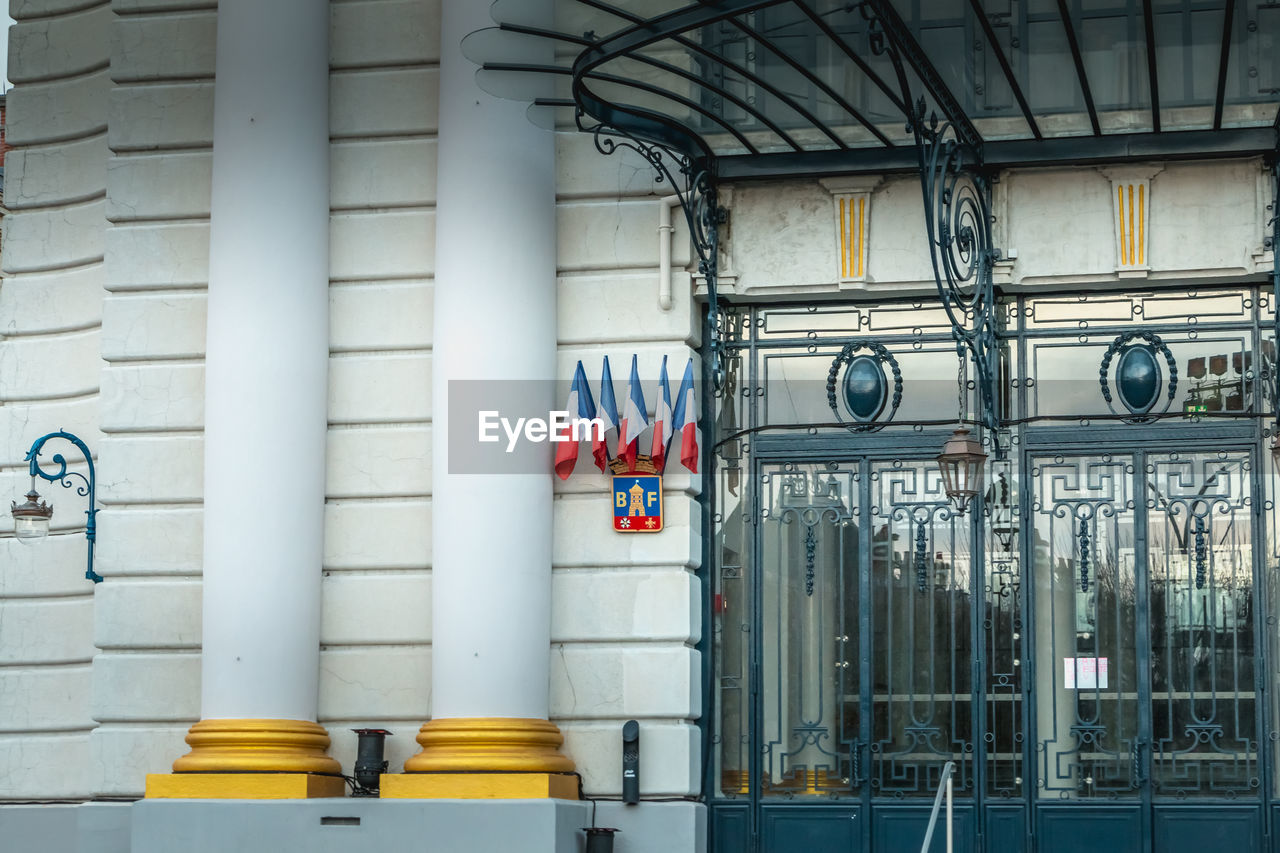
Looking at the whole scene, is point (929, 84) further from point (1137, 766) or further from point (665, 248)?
point (1137, 766)

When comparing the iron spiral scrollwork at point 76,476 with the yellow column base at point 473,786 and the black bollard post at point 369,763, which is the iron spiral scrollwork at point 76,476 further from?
the yellow column base at point 473,786

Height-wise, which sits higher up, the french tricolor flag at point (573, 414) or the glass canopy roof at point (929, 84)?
the glass canopy roof at point (929, 84)

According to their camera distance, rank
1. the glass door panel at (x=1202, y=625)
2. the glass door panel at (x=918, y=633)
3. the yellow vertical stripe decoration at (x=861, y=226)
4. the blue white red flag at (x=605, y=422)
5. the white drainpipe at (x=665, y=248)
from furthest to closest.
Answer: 1. the yellow vertical stripe decoration at (x=861, y=226)
2. the white drainpipe at (x=665, y=248)
3. the blue white red flag at (x=605, y=422)
4. the glass door panel at (x=918, y=633)
5. the glass door panel at (x=1202, y=625)

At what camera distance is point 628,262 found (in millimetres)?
14484

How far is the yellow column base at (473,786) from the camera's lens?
13180 millimetres

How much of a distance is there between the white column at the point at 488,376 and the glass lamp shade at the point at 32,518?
3076mm

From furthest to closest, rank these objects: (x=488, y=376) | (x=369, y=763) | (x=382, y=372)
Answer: (x=382, y=372), (x=488, y=376), (x=369, y=763)

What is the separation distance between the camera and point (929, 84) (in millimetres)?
12672

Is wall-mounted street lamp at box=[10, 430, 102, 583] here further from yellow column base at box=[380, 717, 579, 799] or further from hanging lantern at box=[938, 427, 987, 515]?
hanging lantern at box=[938, 427, 987, 515]

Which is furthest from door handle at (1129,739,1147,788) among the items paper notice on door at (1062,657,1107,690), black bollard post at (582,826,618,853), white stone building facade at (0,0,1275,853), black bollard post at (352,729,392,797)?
black bollard post at (352,729,392,797)

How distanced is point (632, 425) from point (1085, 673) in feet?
13.2

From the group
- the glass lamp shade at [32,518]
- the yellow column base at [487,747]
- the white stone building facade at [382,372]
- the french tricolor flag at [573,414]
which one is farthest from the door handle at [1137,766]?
the glass lamp shade at [32,518]

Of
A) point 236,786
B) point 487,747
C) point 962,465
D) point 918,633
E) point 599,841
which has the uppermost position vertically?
point 962,465

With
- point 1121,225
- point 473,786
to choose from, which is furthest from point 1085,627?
point 473,786
